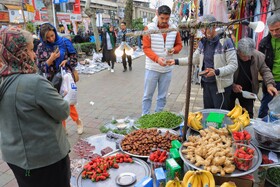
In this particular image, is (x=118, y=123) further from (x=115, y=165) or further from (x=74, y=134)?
(x=115, y=165)

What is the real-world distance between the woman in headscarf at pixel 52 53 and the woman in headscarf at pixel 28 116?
5.77ft

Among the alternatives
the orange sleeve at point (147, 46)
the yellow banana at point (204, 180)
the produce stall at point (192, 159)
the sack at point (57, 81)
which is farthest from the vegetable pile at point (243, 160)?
the sack at point (57, 81)

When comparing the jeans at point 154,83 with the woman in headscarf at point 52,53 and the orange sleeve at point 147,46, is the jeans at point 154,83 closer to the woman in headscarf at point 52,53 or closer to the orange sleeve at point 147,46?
the orange sleeve at point 147,46

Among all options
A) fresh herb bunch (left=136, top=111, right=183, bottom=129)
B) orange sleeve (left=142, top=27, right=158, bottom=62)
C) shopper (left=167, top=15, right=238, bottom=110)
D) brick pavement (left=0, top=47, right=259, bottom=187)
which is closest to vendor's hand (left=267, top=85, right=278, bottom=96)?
shopper (left=167, top=15, right=238, bottom=110)

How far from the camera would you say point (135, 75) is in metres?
9.69

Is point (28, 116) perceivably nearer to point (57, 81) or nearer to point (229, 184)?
point (229, 184)

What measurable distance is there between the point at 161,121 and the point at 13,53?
2.52 meters

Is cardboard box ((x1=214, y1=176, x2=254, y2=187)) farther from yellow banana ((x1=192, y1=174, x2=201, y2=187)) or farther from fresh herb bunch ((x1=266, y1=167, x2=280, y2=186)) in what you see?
fresh herb bunch ((x1=266, y1=167, x2=280, y2=186))

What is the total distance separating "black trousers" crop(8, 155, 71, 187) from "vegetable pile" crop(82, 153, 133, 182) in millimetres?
443

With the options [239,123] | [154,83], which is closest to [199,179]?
[239,123]

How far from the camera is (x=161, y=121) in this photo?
12.0ft

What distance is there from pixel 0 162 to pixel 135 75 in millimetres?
6757

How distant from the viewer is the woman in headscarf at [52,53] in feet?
11.2

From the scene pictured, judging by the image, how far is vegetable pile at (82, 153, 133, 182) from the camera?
2.47m
